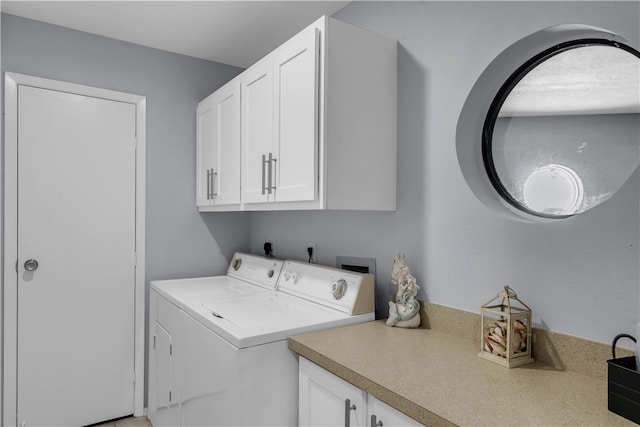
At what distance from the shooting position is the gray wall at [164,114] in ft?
8.14

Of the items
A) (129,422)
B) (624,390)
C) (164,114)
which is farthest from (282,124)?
(129,422)

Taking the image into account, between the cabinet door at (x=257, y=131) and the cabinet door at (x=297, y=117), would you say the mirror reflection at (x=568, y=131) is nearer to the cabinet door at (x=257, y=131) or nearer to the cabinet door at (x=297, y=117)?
the cabinet door at (x=297, y=117)

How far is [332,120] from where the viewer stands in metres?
1.68

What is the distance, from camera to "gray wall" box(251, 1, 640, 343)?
118 cm

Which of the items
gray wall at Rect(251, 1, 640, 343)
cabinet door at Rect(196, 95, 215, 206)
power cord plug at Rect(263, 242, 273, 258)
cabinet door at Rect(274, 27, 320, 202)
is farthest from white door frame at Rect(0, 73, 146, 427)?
gray wall at Rect(251, 1, 640, 343)

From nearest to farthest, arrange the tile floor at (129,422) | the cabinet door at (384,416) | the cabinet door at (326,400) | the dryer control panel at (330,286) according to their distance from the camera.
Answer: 1. the cabinet door at (384,416)
2. the cabinet door at (326,400)
3. the dryer control panel at (330,286)
4. the tile floor at (129,422)

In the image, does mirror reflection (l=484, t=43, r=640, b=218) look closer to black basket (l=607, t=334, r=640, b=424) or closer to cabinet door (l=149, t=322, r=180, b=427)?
black basket (l=607, t=334, r=640, b=424)

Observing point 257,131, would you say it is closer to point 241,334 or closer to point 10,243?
point 241,334

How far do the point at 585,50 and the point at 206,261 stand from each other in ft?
8.44

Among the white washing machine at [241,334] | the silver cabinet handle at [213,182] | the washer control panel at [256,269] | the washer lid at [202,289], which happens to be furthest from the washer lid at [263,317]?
the silver cabinet handle at [213,182]

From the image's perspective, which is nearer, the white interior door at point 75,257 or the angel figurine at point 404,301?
the angel figurine at point 404,301

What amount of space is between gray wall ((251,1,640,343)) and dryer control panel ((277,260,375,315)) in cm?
17

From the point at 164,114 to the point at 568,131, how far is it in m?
2.47

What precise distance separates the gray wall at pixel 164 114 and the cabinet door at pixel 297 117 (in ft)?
4.11
